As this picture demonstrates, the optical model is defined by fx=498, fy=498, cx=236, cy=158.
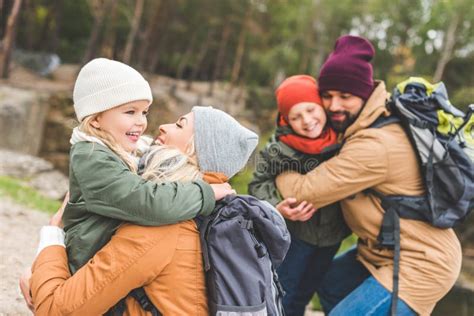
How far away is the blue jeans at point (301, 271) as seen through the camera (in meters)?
3.25

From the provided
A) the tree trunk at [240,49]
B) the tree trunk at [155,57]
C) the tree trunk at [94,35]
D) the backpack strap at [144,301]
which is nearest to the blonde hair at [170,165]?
the backpack strap at [144,301]

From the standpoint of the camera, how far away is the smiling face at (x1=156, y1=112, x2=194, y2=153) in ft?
6.69

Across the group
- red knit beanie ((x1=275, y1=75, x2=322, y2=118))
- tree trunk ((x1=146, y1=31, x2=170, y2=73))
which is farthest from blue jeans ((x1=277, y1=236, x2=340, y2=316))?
tree trunk ((x1=146, y1=31, x2=170, y2=73))

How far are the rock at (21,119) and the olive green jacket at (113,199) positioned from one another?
8.79 meters

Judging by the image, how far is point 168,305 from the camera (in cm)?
184

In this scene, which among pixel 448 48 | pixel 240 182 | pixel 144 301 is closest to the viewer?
pixel 144 301

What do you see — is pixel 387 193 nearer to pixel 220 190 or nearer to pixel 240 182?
pixel 220 190

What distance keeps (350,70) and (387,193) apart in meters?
0.77

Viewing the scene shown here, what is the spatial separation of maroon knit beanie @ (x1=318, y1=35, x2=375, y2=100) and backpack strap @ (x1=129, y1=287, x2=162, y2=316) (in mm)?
1757

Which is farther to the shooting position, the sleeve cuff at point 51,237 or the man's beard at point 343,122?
the man's beard at point 343,122

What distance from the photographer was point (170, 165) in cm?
199

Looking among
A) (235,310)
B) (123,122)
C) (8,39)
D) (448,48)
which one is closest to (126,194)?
(123,122)

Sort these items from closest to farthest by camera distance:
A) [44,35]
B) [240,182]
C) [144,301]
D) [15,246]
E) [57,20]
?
1. [144,301]
2. [15,246]
3. [240,182]
4. [57,20]
5. [44,35]

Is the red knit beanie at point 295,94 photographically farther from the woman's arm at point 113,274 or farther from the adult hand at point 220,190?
the woman's arm at point 113,274
